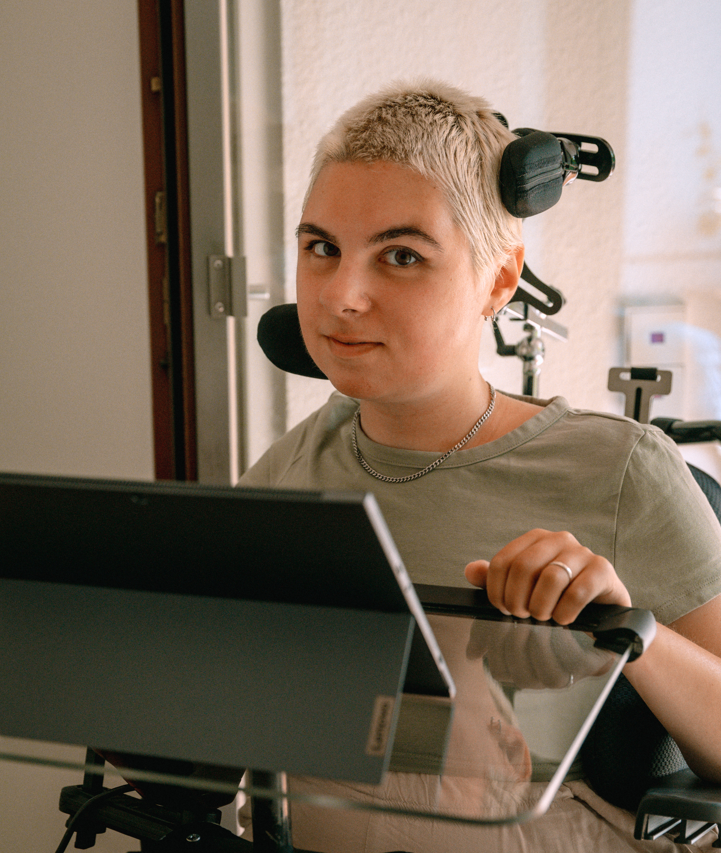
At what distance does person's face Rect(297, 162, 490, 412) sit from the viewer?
886 mm

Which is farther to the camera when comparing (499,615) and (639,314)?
(639,314)

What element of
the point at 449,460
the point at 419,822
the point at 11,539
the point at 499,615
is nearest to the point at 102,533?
the point at 11,539

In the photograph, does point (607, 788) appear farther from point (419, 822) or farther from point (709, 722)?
point (419, 822)

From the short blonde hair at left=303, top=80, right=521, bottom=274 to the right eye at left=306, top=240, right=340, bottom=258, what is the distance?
0.29 ft

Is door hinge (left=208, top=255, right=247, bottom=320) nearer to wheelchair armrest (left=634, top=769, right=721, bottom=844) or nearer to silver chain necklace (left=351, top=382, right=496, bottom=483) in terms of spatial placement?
silver chain necklace (left=351, top=382, right=496, bottom=483)

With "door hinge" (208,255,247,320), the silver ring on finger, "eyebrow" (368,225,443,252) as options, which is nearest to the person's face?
"eyebrow" (368,225,443,252)

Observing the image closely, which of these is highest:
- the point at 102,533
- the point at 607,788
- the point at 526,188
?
the point at 526,188

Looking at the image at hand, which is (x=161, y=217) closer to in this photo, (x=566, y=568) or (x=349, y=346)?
(x=349, y=346)

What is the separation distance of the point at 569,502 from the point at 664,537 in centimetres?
12

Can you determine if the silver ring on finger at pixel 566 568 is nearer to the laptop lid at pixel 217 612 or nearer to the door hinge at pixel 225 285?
the laptop lid at pixel 217 612

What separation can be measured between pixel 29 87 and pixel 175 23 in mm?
347

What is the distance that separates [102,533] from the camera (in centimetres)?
51

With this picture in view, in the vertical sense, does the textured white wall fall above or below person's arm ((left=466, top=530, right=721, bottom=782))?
above

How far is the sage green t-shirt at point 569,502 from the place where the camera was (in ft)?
2.83
